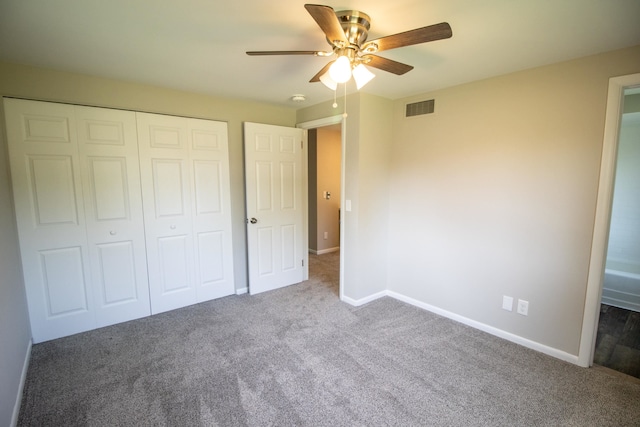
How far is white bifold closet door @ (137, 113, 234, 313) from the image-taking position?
9.46ft

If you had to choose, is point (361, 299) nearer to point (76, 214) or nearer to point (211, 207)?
point (211, 207)

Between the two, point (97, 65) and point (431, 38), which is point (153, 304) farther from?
point (431, 38)

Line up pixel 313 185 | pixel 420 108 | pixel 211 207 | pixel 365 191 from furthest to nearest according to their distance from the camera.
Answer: pixel 313 185, pixel 211 207, pixel 365 191, pixel 420 108

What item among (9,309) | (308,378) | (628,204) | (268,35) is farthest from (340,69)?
(628,204)

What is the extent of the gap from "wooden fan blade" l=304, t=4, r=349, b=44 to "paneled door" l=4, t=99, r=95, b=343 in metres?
2.40

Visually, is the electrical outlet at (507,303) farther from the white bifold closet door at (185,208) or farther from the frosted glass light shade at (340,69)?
the white bifold closet door at (185,208)

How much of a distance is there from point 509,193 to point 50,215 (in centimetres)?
391

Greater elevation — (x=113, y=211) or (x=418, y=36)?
(x=418, y=36)

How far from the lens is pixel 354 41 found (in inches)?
64.7

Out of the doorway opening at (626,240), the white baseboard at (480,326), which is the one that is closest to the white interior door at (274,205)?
the white baseboard at (480,326)

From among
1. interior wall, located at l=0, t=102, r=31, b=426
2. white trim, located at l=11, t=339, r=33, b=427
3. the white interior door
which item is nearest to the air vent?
the white interior door

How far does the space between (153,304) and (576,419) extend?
3.51 meters

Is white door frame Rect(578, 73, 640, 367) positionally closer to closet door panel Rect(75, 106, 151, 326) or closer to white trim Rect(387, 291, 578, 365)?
white trim Rect(387, 291, 578, 365)

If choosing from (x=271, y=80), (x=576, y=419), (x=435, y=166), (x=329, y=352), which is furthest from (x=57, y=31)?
(x=576, y=419)
